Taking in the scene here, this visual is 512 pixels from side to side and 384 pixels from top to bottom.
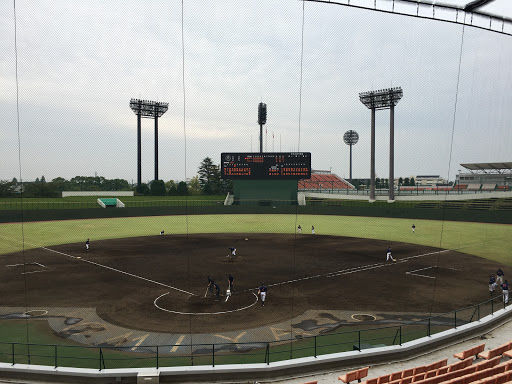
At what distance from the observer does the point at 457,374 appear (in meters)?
10.1

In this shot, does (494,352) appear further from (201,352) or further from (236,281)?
(236,281)

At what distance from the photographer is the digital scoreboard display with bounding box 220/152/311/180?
70625 mm

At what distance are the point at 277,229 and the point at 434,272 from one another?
30.3m

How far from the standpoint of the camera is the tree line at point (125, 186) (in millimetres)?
84150

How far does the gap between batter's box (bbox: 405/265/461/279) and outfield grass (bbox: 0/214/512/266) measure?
6461 mm

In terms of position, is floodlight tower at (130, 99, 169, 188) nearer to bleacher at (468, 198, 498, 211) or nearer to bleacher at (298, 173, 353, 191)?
bleacher at (298, 173, 353, 191)

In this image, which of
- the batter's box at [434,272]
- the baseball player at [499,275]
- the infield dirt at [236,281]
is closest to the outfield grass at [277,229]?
the infield dirt at [236,281]

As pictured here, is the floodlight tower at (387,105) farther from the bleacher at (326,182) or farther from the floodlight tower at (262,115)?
the bleacher at (326,182)

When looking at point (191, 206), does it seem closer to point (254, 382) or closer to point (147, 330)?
point (147, 330)

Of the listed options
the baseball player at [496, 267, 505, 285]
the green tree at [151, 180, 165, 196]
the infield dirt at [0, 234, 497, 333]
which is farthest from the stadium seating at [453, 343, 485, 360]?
the green tree at [151, 180, 165, 196]

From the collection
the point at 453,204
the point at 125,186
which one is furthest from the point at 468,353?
the point at 125,186

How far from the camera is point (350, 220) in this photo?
6644cm

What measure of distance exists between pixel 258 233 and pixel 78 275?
28.6 m

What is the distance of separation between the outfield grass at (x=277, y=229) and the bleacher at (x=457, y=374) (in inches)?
959
